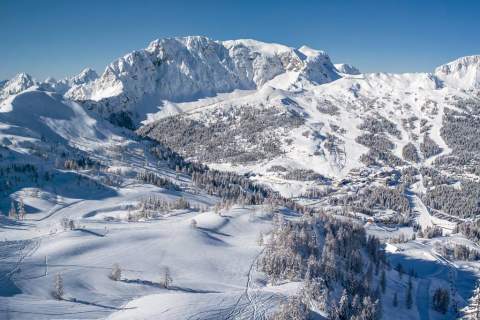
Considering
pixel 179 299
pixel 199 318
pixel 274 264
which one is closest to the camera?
pixel 199 318

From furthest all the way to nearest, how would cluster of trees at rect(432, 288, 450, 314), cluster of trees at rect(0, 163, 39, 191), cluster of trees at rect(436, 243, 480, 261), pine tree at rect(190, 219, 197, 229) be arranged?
cluster of trees at rect(436, 243, 480, 261)
cluster of trees at rect(0, 163, 39, 191)
pine tree at rect(190, 219, 197, 229)
cluster of trees at rect(432, 288, 450, 314)

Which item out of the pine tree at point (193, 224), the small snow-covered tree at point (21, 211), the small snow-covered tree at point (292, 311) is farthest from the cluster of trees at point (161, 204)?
the small snow-covered tree at point (292, 311)

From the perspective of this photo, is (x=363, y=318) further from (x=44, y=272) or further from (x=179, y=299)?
(x=44, y=272)

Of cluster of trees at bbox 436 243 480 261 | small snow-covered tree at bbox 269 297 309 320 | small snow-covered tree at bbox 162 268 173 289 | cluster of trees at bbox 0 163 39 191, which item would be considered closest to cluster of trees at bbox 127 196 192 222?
cluster of trees at bbox 0 163 39 191

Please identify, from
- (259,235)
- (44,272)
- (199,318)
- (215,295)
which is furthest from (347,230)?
(44,272)

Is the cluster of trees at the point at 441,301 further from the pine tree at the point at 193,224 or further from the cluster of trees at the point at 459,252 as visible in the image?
the pine tree at the point at 193,224

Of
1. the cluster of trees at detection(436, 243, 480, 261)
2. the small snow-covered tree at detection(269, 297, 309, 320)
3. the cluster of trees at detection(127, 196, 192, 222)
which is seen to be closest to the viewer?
the small snow-covered tree at detection(269, 297, 309, 320)

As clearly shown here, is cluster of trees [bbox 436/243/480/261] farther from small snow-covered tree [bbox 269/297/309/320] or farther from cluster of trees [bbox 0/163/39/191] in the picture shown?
cluster of trees [bbox 0/163/39/191]

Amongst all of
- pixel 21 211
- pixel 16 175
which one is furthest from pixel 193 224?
pixel 16 175

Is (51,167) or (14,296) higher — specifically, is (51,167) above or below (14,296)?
above

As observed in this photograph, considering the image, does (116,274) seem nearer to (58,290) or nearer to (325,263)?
(58,290)

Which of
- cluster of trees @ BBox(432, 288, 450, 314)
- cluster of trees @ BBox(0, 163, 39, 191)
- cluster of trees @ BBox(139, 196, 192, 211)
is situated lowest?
cluster of trees @ BBox(432, 288, 450, 314)
